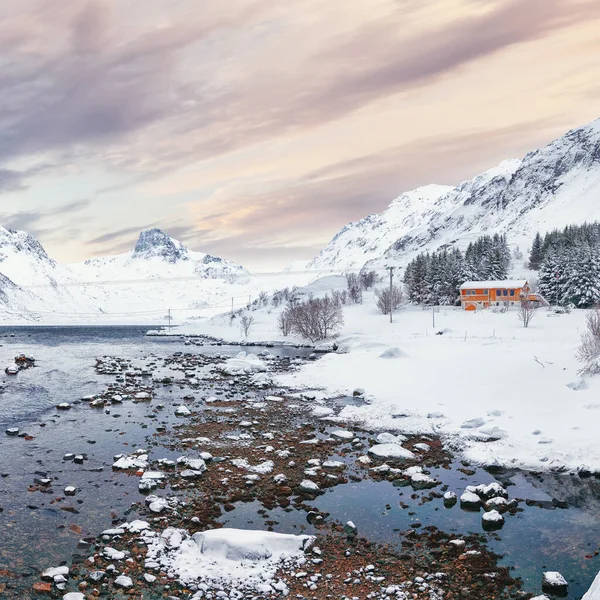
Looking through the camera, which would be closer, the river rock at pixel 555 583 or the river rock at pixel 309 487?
the river rock at pixel 555 583

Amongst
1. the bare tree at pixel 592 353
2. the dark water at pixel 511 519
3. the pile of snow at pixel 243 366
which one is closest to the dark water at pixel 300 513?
the dark water at pixel 511 519

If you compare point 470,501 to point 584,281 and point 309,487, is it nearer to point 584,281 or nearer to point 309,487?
point 309,487

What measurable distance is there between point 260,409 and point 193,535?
18.8 m

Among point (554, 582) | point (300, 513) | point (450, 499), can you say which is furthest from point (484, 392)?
point (554, 582)

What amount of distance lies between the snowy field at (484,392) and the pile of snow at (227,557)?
485 inches

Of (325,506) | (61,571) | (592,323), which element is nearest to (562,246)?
(592,323)

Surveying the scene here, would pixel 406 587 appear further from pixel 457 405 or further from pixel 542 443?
pixel 457 405

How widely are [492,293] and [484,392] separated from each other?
85131 mm

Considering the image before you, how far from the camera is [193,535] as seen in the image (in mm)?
15594

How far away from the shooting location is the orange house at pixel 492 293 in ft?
369

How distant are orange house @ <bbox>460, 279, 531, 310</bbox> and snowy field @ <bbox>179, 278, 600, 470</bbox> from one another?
42.3 metres

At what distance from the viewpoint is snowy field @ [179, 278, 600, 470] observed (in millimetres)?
24328

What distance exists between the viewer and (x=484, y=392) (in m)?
35.0

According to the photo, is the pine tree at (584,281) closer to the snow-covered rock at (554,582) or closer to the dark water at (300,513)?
the dark water at (300,513)
